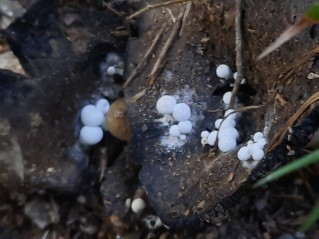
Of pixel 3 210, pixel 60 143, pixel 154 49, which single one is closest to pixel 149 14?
pixel 154 49

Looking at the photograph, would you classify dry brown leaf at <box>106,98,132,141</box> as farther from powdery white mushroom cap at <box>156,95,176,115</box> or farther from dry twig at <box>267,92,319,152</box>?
dry twig at <box>267,92,319,152</box>

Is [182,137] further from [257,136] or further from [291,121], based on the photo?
[291,121]

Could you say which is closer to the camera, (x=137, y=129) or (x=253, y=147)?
(x=253, y=147)

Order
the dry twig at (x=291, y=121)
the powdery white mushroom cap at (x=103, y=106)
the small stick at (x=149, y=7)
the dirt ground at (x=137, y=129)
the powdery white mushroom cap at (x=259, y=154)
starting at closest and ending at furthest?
the dry twig at (x=291, y=121)
the powdery white mushroom cap at (x=259, y=154)
the dirt ground at (x=137, y=129)
the small stick at (x=149, y=7)
the powdery white mushroom cap at (x=103, y=106)

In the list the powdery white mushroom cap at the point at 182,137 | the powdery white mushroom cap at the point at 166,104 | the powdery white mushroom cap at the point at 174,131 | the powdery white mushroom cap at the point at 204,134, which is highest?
the powdery white mushroom cap at the point at 166,104

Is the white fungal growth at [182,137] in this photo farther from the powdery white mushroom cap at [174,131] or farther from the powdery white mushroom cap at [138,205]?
the powdery white mushroom cap at [138,205]

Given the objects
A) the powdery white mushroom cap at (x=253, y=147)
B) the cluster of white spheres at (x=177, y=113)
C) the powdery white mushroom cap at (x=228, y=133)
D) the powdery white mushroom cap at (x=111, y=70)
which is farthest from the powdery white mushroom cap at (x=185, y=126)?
the powdery white mushroom cap at (x=111, y=70)

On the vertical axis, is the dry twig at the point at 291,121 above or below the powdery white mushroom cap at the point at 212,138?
above

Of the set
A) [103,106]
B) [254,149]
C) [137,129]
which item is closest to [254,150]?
[254,149]
